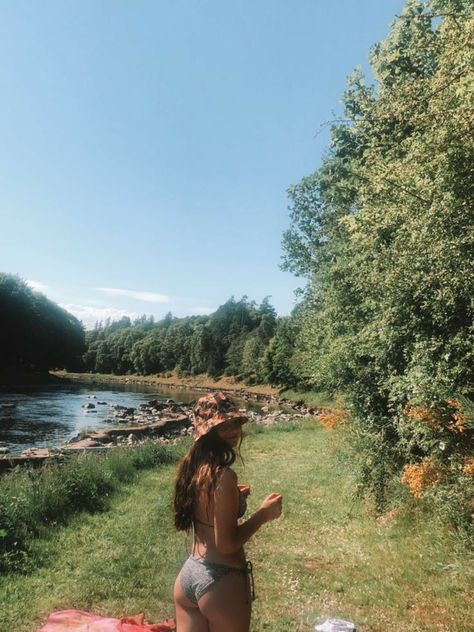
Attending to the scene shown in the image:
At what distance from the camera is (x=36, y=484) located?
995cm

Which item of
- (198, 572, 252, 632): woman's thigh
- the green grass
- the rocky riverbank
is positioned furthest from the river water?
(198, 572, 252, 632): woman's thigh

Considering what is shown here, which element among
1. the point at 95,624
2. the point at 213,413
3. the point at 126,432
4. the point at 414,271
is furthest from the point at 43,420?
the point at 213,413

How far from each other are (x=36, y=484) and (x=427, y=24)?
15.9 metres

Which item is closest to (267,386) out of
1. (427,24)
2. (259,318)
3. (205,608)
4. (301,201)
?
(259,318)

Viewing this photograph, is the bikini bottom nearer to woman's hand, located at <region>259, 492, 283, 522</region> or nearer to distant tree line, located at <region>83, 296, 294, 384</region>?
woman's hand, located at <region>259, 492, 283, 522</region>

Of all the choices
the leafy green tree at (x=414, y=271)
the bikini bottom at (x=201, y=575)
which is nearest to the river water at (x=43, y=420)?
the leafy green tree at (x=414, y=271)

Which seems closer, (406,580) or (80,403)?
(406,580)

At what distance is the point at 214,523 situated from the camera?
9.85 feet

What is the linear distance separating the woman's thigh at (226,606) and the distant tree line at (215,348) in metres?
64.1

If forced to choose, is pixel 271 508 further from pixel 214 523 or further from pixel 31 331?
pixel 31 331

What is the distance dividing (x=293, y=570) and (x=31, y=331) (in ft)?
261

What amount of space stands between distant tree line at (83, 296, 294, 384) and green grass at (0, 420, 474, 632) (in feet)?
190

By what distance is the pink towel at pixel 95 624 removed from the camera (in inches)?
194

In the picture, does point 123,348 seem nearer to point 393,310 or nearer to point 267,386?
point 267,386
